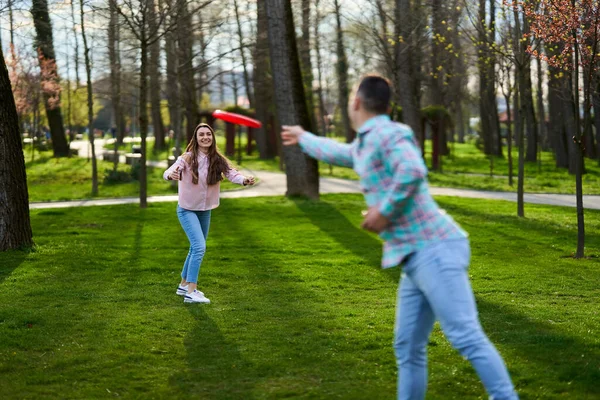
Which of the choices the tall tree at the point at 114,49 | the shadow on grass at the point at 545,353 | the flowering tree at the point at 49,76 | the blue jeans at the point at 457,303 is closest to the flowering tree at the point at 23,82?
the flowering tree at the point at 49,76

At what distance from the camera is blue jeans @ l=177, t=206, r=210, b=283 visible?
892 cm

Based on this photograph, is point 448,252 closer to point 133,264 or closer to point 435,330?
point 435,330

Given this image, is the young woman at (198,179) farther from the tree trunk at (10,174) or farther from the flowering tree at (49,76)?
the flowering tree at (49,76)

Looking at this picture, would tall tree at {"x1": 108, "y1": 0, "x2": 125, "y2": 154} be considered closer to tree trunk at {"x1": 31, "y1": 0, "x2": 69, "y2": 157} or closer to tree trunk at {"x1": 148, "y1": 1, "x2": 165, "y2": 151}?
tree trunk at {"x1": 148, "y1": 1, "x2": 165, "y2": 151}

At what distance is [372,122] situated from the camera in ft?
14.5

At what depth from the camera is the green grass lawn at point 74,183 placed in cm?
2367

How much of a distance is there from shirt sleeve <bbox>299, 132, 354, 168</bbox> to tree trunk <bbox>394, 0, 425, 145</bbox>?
1784cm

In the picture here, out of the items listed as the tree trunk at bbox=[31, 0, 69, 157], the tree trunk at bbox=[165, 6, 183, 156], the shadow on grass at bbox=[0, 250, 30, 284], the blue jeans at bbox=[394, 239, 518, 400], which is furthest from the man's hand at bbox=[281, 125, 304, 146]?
the tree trunk at bbox=[31, 0, 69, 157]

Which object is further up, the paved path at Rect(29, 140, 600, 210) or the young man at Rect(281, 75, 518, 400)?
the young man at Rect(281, 75, 518, 400)

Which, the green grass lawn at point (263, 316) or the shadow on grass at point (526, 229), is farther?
the shadow on grass at point (526, 229)

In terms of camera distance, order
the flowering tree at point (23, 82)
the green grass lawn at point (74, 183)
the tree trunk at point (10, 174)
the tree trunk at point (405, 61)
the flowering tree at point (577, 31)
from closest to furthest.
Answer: the flowering tree at point (577, 31) < the tree trunk at point (10, 174) < the green grass lawn at point (74, 183) < the tree trunk at point (405, 61) < the flowering tree at point (23, 82)

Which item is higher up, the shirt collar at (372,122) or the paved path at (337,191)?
the shirt collar at (372,122)

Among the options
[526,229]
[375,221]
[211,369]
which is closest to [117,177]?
[526,229]

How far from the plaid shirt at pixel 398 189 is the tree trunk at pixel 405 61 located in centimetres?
1815
